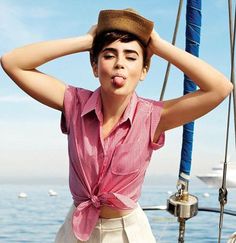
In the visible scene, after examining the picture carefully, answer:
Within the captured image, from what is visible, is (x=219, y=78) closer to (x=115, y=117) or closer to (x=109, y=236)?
(x=115, y=117)

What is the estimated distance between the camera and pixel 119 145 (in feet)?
5.30

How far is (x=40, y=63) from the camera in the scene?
5.42 ft

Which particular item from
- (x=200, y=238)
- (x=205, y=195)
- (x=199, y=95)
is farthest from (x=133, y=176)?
(x=205, y=195)

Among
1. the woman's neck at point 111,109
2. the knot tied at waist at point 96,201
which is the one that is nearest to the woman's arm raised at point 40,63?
the woman's neck at point 111,109

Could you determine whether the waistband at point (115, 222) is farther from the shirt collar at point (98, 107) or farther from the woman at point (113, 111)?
the shirt collar at point (98, 107)

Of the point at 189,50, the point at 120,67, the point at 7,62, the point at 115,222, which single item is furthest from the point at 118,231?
the point at 189,50

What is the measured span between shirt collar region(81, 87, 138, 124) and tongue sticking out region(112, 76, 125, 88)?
0.10 m

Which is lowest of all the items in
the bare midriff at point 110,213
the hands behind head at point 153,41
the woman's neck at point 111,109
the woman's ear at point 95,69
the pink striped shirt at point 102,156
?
the bare midriff at point 110,213

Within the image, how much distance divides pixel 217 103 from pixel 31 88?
1.67 feet

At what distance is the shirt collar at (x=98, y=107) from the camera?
1.65 meters

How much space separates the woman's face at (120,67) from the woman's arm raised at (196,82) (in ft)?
0.20

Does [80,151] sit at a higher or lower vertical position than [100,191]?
higher

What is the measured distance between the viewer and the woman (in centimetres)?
161

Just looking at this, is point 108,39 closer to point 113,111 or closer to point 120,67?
point 120,67
